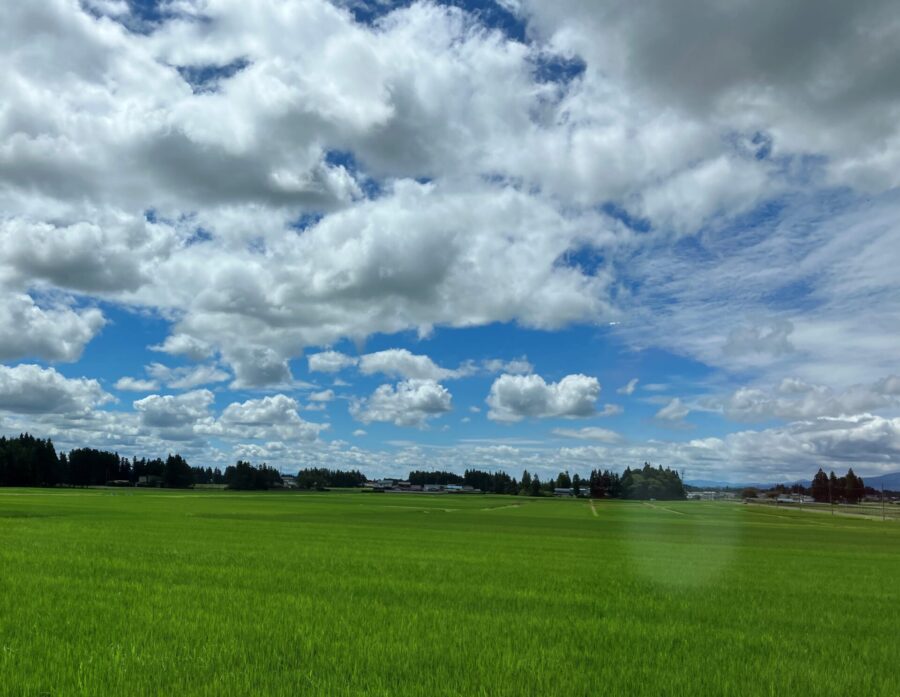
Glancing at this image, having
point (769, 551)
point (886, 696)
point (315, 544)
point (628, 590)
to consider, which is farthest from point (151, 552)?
point (769, 551)

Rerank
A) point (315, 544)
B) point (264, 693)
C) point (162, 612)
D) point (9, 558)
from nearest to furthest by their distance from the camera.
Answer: point (264, 693) < point (162, 612) < point (9, 558) < point (315, 544)

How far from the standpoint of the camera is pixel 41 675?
399 inches

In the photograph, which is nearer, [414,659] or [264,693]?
[264,693]

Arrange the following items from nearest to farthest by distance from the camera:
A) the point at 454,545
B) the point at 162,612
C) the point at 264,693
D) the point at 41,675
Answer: the point at 264,693
the point at 41,675
the point at 162,612
the point at 454,545

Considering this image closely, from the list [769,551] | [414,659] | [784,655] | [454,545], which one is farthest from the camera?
[769,551]

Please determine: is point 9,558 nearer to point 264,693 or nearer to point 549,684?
point 264,693

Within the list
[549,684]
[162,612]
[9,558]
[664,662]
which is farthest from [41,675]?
[9,558]

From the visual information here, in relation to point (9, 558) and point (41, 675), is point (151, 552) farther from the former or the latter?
point (41, 675)

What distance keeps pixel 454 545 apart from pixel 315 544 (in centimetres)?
783

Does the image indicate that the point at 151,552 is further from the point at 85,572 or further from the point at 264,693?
the point at 264,693

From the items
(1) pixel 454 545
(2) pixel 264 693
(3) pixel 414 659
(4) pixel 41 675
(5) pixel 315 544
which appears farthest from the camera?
(1) pixel 454 545

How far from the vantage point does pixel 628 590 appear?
20969 mm

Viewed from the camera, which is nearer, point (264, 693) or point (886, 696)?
point (264, 693)

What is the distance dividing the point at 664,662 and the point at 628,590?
373 inches
